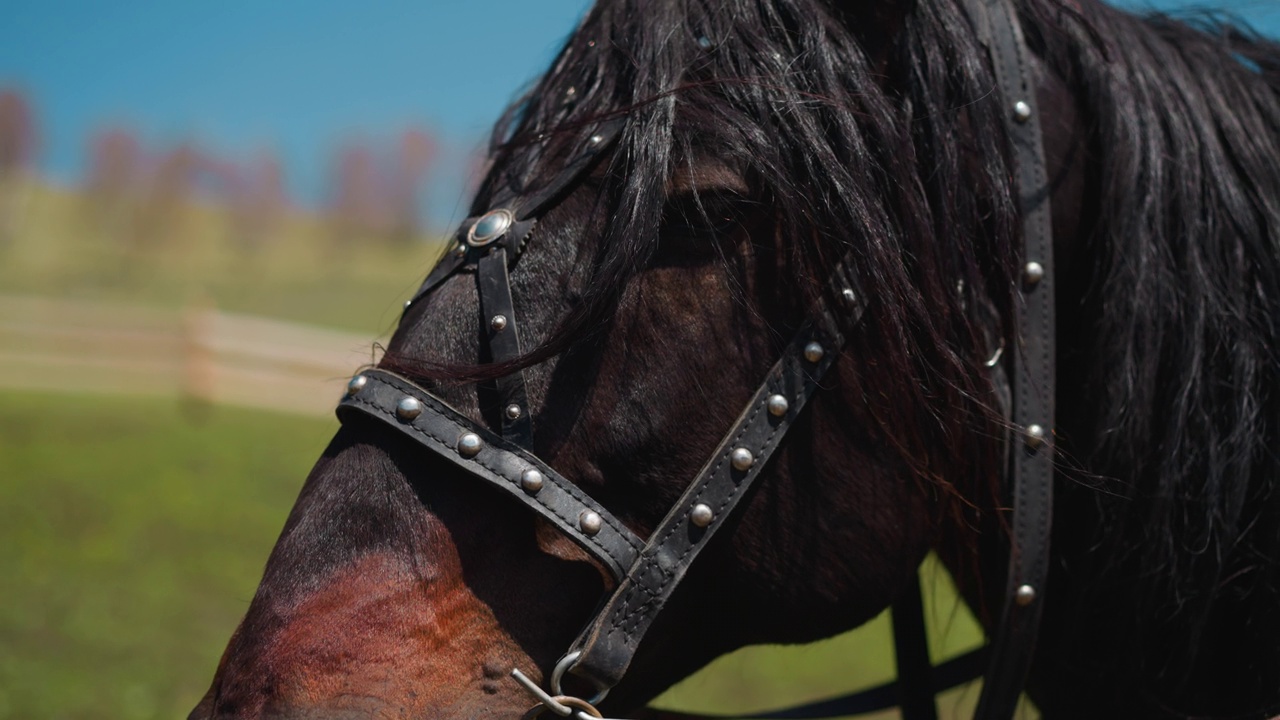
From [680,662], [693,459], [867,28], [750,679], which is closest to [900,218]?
[867,28]

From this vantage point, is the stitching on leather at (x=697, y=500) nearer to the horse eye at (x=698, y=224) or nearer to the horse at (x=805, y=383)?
the horse at (x=805, y=383)

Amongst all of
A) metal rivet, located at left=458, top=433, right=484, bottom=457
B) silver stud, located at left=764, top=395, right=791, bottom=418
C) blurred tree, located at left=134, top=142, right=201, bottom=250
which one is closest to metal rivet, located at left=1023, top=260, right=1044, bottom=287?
silver stud, located at left=764, top=395, right=791, bottom=418

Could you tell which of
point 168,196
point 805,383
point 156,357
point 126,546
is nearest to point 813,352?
point 805,383

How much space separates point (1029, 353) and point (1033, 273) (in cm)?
14

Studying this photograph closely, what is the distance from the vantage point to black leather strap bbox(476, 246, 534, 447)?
4.39 feet

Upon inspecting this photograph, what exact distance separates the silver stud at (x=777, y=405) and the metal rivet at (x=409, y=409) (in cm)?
52

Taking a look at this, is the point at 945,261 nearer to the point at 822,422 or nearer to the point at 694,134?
the point at 822,422

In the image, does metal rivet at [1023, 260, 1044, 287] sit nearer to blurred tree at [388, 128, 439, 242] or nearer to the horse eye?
the horse eye

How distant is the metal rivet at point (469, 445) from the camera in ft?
4.30

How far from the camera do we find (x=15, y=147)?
114ft

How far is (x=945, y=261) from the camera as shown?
152cm

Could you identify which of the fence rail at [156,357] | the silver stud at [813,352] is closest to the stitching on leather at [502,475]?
the silver stud at [813,352]

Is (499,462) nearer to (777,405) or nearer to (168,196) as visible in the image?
(777,405)

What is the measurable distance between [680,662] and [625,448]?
16.7 inches
